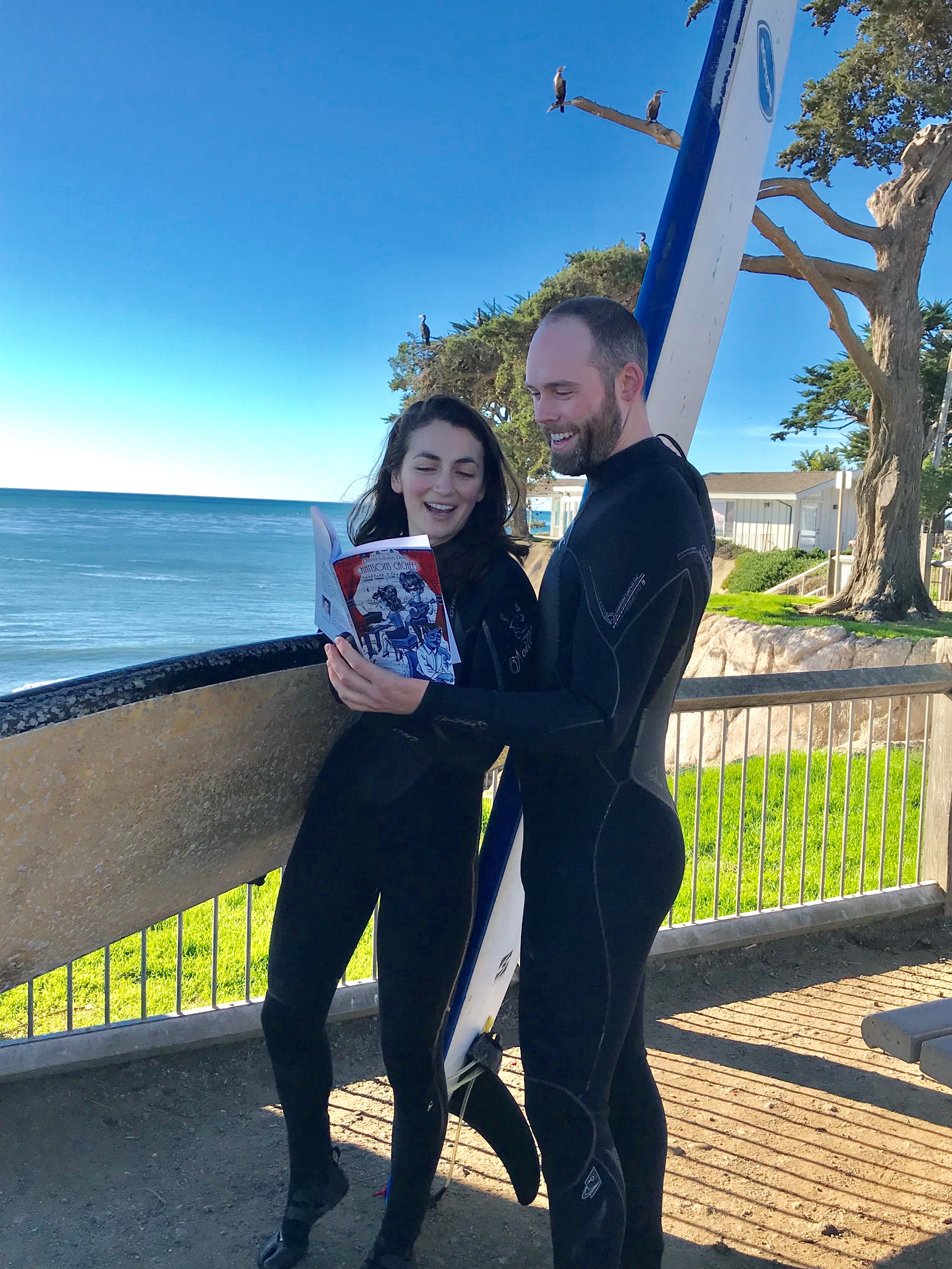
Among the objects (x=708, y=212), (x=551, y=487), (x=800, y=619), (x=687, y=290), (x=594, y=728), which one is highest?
(x=551, y=487)

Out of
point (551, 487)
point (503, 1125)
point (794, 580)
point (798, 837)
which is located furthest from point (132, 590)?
point (503, 1125)

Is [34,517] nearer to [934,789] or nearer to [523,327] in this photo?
[523,327]

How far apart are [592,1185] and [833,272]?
14169 mm

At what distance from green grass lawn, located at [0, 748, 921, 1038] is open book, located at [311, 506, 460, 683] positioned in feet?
7.21

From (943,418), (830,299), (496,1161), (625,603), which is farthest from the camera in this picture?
(943,418)

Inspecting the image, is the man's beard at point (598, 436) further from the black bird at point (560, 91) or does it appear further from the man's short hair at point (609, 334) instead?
the black bird at point (560, 91)

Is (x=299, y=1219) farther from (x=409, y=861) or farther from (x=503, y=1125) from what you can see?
(x=409, y=861)

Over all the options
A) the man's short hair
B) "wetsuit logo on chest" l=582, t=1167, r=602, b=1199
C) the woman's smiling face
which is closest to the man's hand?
the woman's smiling face

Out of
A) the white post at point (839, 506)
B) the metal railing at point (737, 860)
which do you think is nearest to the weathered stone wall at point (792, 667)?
the metal railing at point (737, 860)

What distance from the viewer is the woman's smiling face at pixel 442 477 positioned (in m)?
2.00

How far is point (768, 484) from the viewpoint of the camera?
46656 mm

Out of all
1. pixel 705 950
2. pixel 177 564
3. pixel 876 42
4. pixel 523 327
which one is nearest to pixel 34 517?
pixel 177 564

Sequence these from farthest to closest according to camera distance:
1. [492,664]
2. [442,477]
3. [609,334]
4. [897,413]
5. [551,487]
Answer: [551,487]
[897,413]
[442,477]
[492,664]
[609,334]

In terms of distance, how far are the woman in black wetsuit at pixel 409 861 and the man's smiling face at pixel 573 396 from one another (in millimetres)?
304
